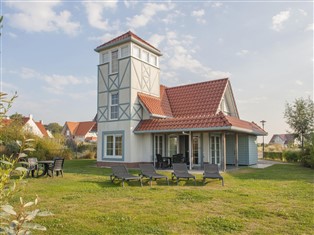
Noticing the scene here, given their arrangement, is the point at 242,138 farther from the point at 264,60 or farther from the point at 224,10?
the point at 224,10

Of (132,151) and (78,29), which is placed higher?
(78,29)

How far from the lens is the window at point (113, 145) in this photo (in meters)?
19.8

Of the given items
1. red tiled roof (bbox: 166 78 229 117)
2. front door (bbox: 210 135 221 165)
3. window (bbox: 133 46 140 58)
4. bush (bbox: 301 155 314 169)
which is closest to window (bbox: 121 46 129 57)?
window (bbox: 133 46 140 58)

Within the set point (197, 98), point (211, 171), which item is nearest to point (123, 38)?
point (197, 98)

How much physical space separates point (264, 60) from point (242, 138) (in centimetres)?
844

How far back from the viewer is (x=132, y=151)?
1897 centimetres

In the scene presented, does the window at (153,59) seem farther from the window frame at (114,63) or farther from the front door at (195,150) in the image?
the front door at (195,150)

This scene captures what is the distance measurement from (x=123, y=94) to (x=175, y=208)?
514 inches

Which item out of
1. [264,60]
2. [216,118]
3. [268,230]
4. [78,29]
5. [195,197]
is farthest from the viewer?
[216,118]

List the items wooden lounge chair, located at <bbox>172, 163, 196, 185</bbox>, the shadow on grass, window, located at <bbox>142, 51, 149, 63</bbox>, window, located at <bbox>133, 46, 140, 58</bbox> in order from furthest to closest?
window, located at <bbox>142, 51, 149, 63</bbox> < window, located at <bbox>133, 46, 140, 58</bbox> < the shadow on grass < wooden lounge chair, located at <bbox>172, 163, 196, 185</bbox>

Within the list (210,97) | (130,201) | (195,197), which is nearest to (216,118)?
(210,97)

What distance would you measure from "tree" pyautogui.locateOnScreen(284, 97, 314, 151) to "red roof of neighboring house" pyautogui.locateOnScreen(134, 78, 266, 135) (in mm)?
10020

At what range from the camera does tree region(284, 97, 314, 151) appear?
2997 cm

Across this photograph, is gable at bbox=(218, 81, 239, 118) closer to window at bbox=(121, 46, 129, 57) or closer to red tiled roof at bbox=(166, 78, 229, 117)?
red tiled roof at bbox=(166, 78, 229, 117)
